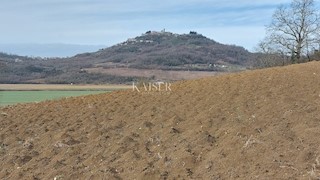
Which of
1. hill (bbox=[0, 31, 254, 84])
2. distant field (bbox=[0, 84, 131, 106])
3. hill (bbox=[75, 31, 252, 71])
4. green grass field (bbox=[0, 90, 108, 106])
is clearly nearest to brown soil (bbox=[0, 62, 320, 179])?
distant field (bbox=[0, 84, 131, 106])

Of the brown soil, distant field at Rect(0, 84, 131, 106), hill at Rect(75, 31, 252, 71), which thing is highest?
hill at Rect(75, 31, 252, 71)

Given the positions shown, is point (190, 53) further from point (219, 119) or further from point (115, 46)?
point (219, 119)

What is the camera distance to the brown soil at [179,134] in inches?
264

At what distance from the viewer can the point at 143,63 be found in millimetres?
104938

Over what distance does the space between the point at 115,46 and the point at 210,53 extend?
43.4 metres

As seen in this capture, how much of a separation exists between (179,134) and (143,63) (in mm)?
96615

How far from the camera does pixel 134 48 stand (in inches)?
5615

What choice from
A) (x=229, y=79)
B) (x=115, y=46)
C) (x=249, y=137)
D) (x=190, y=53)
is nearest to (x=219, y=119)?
(x=249, y=137)

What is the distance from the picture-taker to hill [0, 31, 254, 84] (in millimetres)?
78375

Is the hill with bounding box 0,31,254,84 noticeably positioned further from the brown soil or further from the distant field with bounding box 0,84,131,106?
the brown soil

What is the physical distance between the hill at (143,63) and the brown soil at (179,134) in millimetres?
A: 28926

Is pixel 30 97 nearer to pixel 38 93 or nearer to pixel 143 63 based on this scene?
pixel 38 93

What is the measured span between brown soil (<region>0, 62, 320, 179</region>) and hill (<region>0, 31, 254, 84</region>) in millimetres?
28926

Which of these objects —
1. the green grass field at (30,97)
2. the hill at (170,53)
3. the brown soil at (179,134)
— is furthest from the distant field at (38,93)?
the hill at (170,53)
